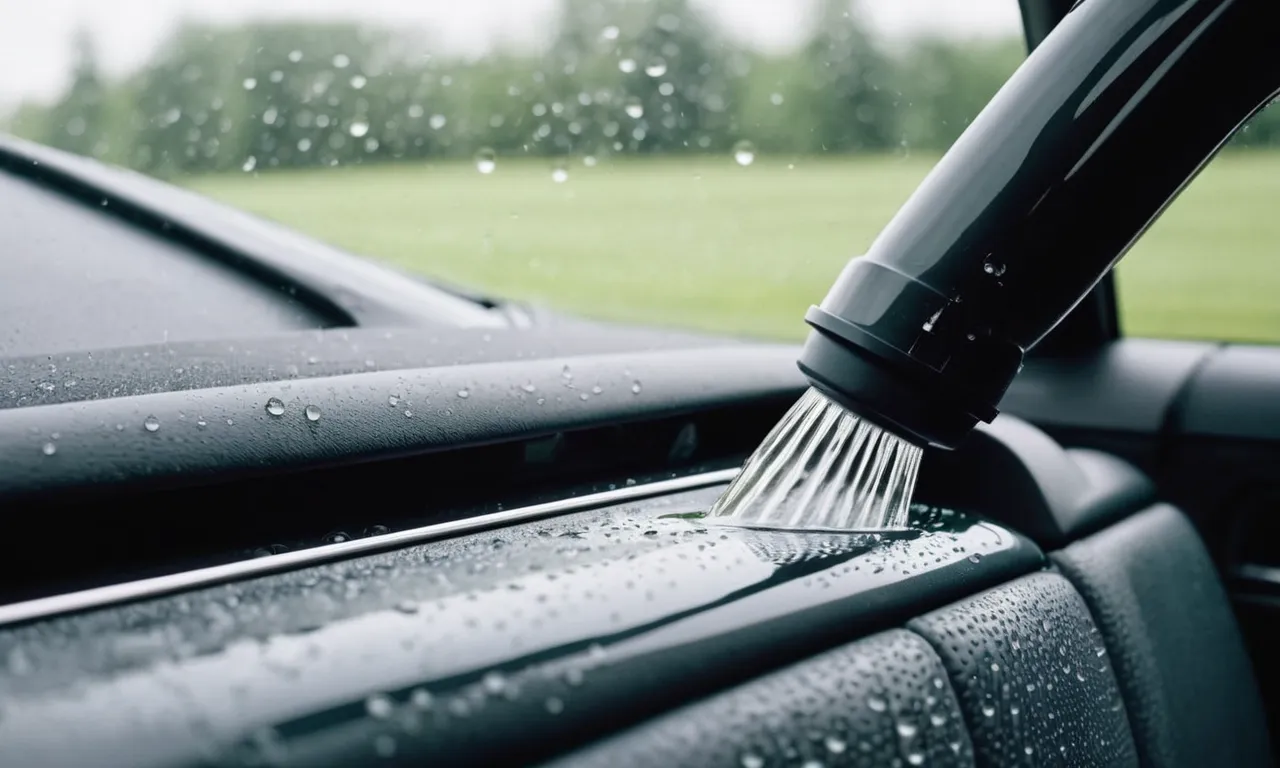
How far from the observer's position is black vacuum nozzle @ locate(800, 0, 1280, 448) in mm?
826

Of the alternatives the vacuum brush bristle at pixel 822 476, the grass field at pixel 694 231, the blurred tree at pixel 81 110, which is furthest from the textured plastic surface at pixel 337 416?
the blurred tree at pixel 81 110

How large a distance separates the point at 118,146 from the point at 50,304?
19.4 inches

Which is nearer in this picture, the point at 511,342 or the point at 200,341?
the point at 200,341

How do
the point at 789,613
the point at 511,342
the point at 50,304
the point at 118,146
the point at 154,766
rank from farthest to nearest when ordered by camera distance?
1. the point at 118,146
2. the point at 511,342
3. the point at 50,304
4. the point at 789,613
5. the point at 154,766

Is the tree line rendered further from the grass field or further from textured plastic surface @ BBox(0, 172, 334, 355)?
textured plastic surface @ BBox(0, 172, 334, 355)

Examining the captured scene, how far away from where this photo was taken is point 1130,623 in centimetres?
120

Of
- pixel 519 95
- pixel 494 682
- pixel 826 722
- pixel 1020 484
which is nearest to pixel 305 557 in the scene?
pixel 494 682

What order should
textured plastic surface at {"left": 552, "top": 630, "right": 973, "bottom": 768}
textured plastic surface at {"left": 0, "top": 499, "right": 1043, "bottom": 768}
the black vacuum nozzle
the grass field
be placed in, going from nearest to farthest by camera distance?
textured plastic surface at {"left": 0, "top": 499, "right": 1043, "bottom": 768}, textured plastic surface at {"left": 552, "top": 630, "right": 973, "bottom": 768}, the black vacuum nozzle, the grass field

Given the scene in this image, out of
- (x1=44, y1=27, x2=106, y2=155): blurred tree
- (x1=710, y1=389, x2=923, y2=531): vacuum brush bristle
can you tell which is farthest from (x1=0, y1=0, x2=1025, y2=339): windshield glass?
(x1=710, y1=389, x2=923, y2=531): vacuum brush bristle

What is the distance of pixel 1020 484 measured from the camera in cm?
128

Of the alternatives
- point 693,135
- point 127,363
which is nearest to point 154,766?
point 127,363

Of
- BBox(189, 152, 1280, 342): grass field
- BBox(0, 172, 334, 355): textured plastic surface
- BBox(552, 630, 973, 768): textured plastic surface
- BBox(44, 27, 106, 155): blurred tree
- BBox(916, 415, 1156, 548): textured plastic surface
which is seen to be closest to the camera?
BBox(552, 630, 973, 768): textured plastic surface

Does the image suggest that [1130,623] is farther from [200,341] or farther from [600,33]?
[600,33]

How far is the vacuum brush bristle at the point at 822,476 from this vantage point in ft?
3.07
